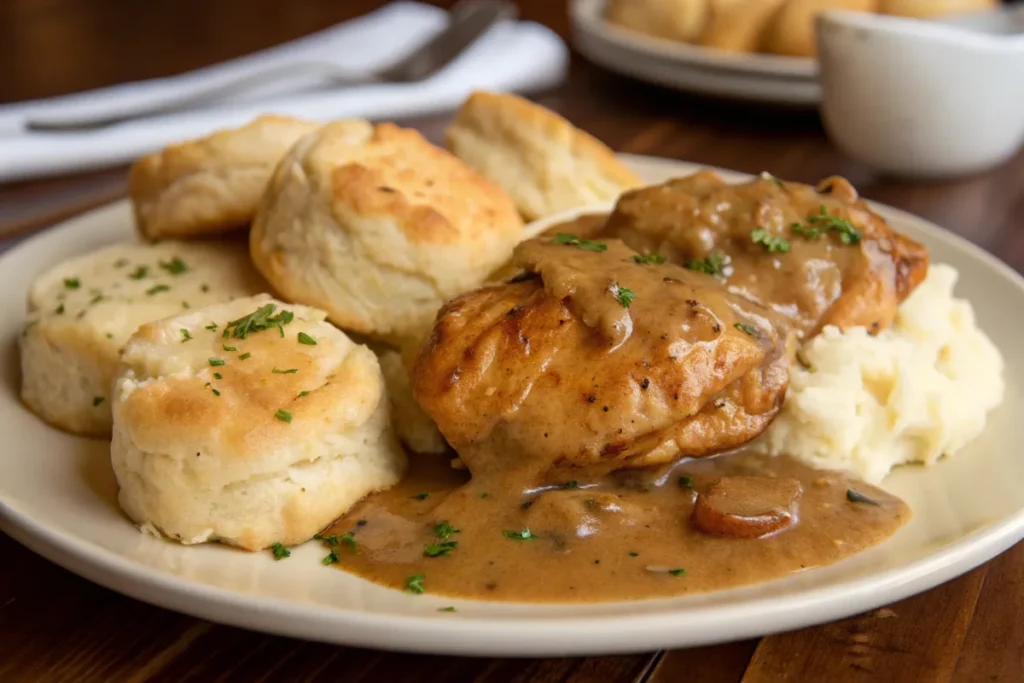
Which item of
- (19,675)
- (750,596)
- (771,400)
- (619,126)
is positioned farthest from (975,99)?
(19,675)

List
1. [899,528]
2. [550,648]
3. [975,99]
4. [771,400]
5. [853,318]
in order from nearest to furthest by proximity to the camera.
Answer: [550,648], [899,528], [771,400], [853,318], [975,99]

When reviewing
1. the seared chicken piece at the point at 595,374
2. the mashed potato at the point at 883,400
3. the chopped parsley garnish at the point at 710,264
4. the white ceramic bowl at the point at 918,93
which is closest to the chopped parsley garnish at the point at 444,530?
the seared chicken piece at the point at 595,374

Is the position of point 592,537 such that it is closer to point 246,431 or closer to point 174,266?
point 246,431

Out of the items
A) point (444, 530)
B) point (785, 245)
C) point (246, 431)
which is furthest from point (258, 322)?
point (785, 245)

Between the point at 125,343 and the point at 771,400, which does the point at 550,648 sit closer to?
the point at 771,400

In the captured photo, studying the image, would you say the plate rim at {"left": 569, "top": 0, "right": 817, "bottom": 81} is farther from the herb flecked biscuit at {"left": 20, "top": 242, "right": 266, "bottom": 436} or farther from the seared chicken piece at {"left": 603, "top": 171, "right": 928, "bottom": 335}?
the herb flecked biscuit at {"left": 20, "top": 242, "right": 266, "bottom": 436}

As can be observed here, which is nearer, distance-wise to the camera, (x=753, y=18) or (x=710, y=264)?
(x=710, y=264)
